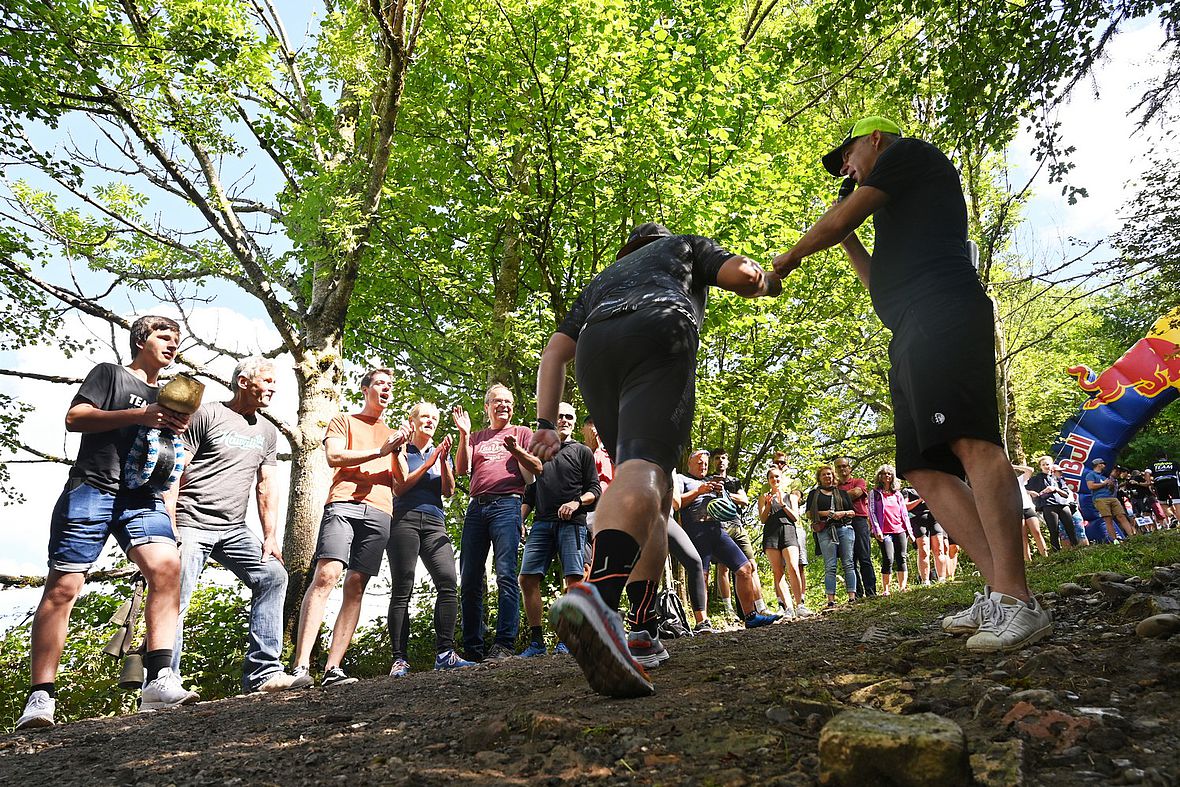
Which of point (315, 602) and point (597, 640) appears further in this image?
point (315, 602)

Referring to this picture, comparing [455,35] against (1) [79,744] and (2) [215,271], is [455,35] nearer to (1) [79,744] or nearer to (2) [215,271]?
(2) [215,271]

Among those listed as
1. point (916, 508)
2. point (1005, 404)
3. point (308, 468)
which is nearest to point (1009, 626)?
point (308, 468)

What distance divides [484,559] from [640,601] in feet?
12.1

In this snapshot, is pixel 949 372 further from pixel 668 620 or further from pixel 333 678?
pixel 668 620

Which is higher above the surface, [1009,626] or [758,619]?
[1009,626]

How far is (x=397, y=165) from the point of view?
41.0ft

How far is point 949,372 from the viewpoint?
9.61 ft

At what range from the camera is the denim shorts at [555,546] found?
6.36 meters

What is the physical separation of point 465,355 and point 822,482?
18.6 feet

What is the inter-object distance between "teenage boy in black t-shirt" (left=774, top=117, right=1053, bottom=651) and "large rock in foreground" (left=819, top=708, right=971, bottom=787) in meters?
1.38

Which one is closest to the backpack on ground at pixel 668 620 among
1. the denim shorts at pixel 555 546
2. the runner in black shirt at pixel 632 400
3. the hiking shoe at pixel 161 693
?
the denim shorts at pixel 555 546

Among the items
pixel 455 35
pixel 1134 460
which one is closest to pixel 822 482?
pixel 455 35

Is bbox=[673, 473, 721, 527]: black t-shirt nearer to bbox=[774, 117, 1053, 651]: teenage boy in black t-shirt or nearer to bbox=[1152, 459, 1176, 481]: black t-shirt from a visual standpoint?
bbox=[774, 117, 1053, 651]: teenage boy in black t-shirt

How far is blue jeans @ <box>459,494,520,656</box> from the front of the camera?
624 cm
